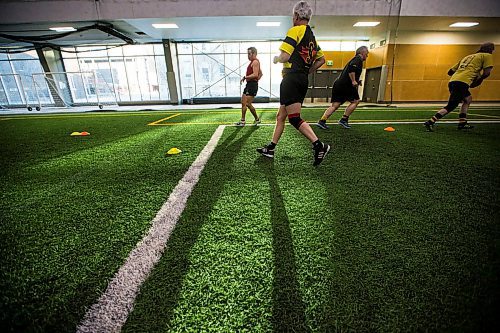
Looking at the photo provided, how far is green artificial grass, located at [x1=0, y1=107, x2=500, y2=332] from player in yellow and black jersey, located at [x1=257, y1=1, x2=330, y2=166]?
1.13 feet

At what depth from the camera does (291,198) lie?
6.81ft

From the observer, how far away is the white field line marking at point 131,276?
0.97m

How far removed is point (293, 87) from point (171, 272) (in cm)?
256

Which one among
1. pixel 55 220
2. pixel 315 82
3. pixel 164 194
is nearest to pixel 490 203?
pixel 164 194

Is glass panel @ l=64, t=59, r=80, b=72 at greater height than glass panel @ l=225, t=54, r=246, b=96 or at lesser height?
greater

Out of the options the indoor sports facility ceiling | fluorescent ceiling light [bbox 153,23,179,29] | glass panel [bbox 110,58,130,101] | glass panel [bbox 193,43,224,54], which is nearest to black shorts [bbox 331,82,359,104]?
the indoor sports facility ceiling

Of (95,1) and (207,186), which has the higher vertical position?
(95,1)

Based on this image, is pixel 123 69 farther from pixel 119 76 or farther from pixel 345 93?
pixel 345 93

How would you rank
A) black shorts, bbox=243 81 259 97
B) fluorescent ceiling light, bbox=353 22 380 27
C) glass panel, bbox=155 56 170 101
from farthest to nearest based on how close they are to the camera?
1. glass panel, bbox=155 56 170 101
2. fluorescent ceiling light, bbox=353 22 380 27
3. black shorts, bbox=243 81 259 97

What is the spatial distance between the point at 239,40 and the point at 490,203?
1949 cm

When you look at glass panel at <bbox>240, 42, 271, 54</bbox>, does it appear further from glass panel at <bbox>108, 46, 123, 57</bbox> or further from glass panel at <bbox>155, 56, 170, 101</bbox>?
glass panel at <bbox>108, 46, 123, 57</bbox>

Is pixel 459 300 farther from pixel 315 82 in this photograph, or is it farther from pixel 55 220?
pixel 315 82

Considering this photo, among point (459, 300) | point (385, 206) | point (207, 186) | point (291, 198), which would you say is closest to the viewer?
point (459, 300)

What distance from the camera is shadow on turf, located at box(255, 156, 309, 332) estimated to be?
966 millimetres
